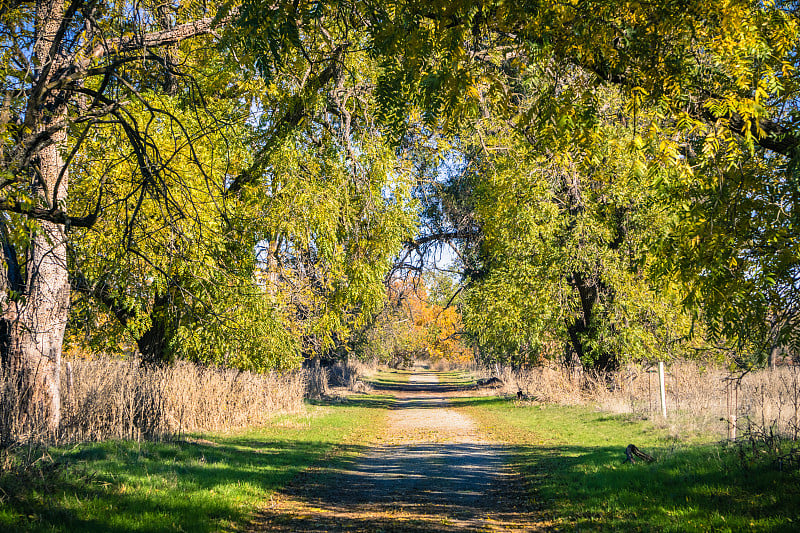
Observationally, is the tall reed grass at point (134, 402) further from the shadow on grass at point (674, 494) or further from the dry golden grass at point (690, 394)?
the dry golden grass at point (690, 394)

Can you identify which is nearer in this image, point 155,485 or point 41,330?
point 155,485

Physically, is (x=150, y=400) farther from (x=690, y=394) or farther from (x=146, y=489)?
(x=690, y=394)

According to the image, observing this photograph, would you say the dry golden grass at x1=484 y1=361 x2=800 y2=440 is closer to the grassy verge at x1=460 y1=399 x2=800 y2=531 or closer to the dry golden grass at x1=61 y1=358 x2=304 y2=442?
the grassy verge at x1=460 y1=399 x2=800 y2=531

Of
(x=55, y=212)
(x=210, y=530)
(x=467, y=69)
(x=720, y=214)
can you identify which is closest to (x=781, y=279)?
(x=720, y=214)

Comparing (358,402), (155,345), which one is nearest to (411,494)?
(155,345)

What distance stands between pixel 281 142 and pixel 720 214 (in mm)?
9745

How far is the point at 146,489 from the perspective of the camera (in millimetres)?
7980

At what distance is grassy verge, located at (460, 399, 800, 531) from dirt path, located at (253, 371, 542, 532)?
0.60 meters

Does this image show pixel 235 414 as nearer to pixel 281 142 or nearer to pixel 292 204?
pixel 292 204

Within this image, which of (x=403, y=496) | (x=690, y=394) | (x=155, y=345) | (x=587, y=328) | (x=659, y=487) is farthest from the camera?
(x=587, y=328)

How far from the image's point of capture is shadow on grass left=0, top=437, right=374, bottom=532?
642 centimetres

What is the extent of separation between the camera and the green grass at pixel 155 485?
6.46 meters

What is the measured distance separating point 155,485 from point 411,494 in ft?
11.8

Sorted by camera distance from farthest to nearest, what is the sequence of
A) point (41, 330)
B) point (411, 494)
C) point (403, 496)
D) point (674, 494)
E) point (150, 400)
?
1. point (150, 400)
2. point (41, 330)
3. point (411, 494)
4. point (403, 496)
5. point (674, 494)
